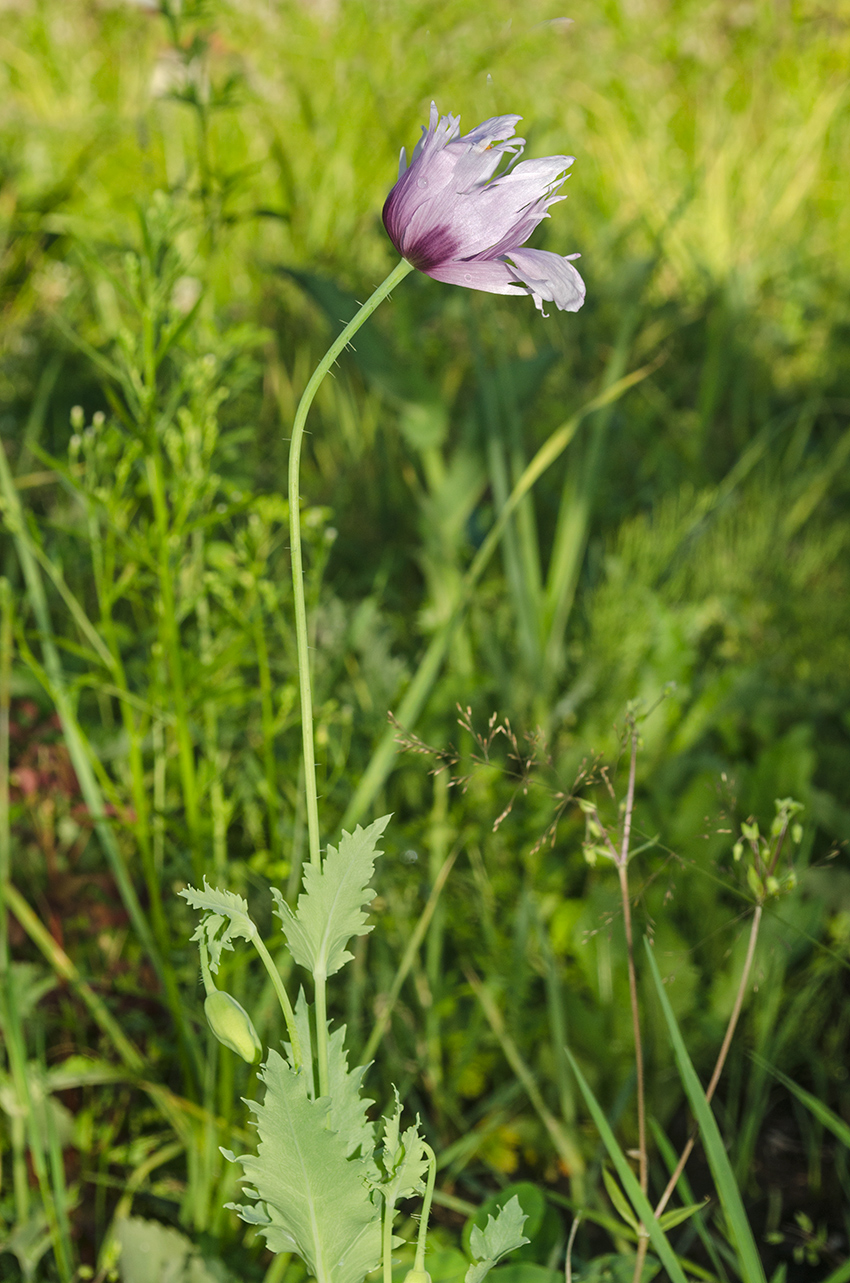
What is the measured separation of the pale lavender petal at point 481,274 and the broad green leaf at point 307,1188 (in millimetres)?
332

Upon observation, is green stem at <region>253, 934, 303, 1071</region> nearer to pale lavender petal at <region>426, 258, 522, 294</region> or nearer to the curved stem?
the curved stem

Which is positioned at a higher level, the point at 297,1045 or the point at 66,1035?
the point at 297,1045

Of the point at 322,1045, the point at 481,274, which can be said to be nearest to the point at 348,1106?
the point at 322,1045

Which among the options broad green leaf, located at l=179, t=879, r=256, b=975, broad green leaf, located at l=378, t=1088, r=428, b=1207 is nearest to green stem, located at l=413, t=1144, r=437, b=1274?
broad green leaf, located at l=378, t=1088, r=428, b=1207

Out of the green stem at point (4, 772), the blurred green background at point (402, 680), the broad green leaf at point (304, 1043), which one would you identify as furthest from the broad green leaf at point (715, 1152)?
the green stem at point (4, 772)

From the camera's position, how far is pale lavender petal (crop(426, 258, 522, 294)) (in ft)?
1.39

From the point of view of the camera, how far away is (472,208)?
1.37 feet

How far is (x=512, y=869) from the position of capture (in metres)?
1.01

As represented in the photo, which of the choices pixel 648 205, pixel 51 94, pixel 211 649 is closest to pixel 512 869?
pixel 211 649

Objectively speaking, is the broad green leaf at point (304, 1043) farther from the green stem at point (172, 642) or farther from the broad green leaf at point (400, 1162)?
the green stem at point (172, 642)

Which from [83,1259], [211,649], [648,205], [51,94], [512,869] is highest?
[51,94]

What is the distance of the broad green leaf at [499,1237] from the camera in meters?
0.44

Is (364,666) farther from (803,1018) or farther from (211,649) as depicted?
(803,1018)

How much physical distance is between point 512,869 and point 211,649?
382mm
